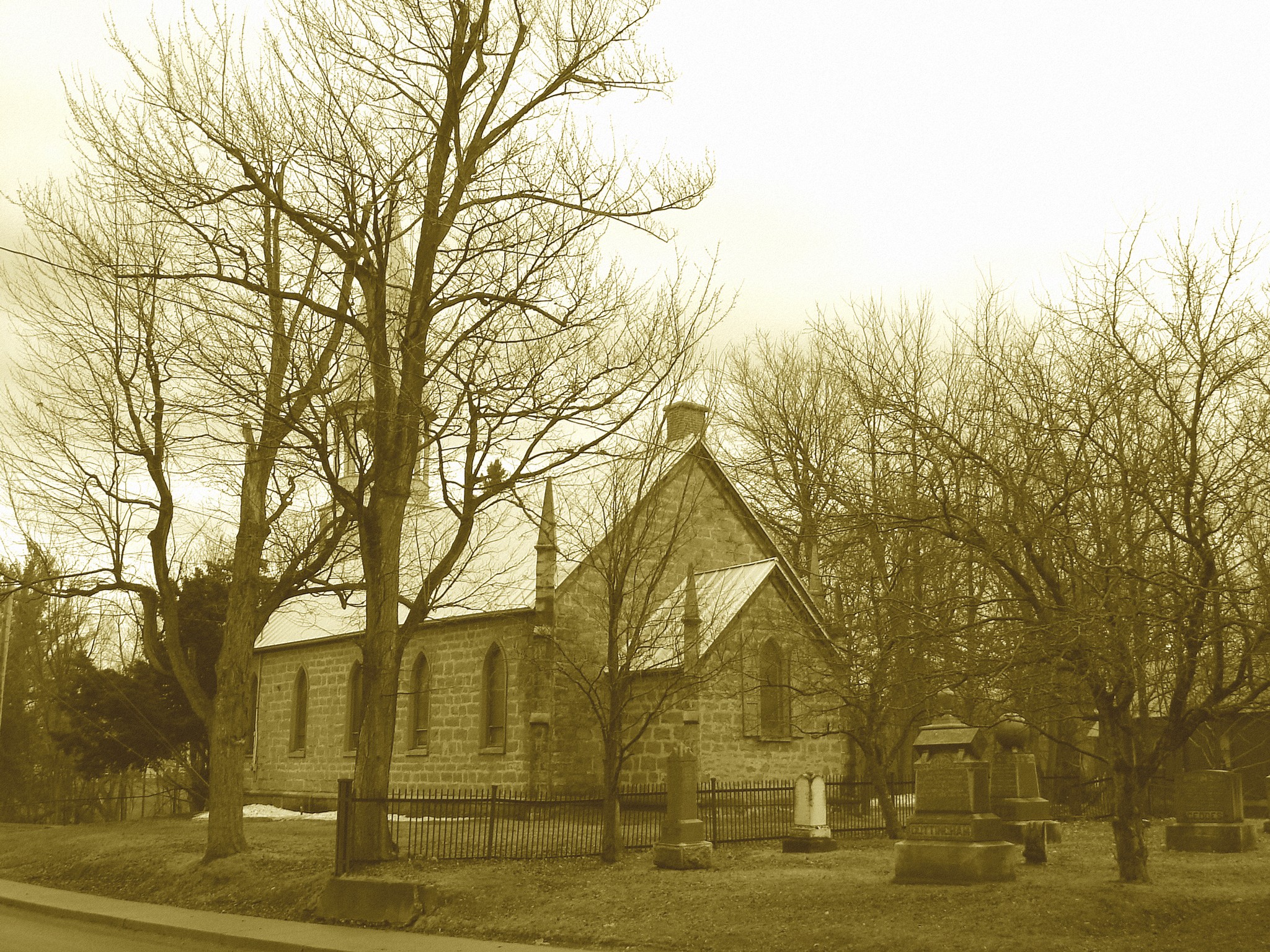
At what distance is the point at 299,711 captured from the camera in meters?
33.1

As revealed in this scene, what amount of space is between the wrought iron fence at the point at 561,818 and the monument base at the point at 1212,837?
17.2 feet

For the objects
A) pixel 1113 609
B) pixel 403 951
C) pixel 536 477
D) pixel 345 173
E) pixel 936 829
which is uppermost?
pixel 345 173

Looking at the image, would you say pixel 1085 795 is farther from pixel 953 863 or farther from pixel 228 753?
pixel 228 753

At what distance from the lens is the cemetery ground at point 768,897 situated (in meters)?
10.8

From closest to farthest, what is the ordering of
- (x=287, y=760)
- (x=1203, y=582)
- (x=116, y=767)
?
(x=1203, y=582), (x=116, y=767), (x=287, y=760)

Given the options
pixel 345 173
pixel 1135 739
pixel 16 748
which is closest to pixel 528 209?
pixel 345 173

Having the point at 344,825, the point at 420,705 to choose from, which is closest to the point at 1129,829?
the point at 344,825

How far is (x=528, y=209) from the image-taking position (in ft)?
49.5

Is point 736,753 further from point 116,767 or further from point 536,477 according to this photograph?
point 116,767

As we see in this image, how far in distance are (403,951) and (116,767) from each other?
22597 mm

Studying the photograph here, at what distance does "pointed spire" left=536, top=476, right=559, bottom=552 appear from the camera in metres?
18.4

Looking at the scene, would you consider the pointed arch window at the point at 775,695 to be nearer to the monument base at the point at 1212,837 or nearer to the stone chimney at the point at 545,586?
the stone chimney at the point at 545,586

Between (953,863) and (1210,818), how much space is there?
6966 millimetres

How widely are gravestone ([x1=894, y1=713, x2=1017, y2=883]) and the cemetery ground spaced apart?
425 millimetres
